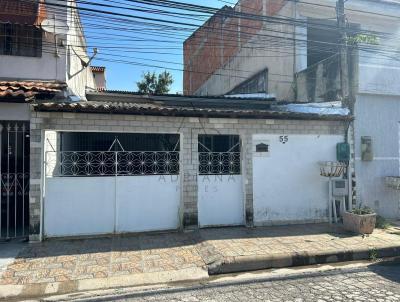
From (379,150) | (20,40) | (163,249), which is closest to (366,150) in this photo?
(379,150)

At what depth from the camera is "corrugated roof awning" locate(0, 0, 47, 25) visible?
784cm

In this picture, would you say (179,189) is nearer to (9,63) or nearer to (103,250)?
(103,250)

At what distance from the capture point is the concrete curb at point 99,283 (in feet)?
15.5

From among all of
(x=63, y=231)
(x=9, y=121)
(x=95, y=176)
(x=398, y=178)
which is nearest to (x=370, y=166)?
(x=398, y=178)

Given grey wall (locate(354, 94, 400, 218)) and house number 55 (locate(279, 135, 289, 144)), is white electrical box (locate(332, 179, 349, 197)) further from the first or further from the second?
house number 55 (locate(279, 135, 289, 144))

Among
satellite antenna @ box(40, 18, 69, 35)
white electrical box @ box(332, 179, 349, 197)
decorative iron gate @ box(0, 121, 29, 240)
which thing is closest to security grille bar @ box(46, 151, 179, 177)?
decorative iron gate @ box(0, 121, 29, 240)

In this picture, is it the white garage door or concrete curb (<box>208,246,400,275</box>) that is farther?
the white garage door

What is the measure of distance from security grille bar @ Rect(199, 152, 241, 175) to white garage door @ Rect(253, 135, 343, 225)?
0.46 metres

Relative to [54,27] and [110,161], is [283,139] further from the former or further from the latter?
[54,27]

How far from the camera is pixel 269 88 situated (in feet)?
46.5

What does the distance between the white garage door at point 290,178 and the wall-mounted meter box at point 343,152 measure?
141 millimetres

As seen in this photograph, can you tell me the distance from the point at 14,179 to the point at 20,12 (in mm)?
3888

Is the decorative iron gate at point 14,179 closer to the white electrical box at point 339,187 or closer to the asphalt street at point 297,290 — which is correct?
the asphalt street at point 297,290

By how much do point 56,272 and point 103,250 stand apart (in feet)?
3.75
